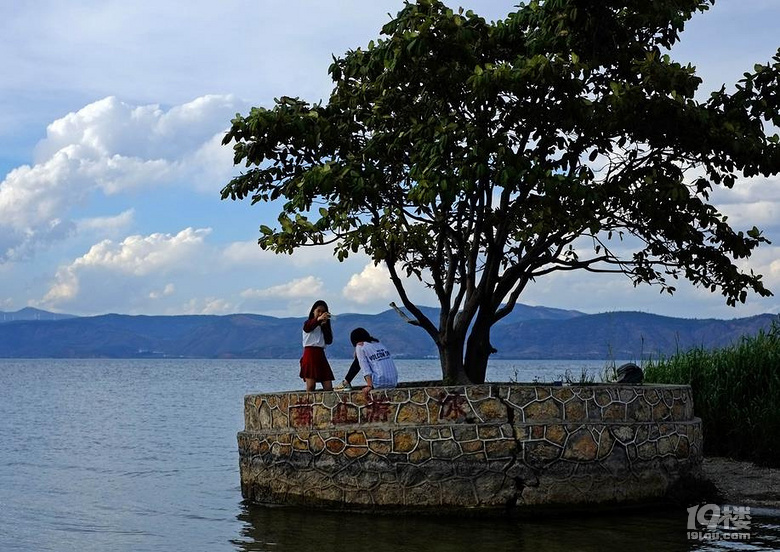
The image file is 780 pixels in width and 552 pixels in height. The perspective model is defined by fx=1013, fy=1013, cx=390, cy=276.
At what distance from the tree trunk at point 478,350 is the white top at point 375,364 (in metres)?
2.67

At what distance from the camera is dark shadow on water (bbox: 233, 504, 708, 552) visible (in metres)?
11.8

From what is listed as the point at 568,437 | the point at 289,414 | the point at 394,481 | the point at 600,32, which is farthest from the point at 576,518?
the point at 600,32

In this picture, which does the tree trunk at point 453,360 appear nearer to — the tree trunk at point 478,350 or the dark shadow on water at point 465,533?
the tree trunk at point 478,350

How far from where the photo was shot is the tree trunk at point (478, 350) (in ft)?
54.3

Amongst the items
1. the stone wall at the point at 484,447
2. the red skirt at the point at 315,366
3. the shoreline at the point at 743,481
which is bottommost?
the shoreline at the point at 743,481

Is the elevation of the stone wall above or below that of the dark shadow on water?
above

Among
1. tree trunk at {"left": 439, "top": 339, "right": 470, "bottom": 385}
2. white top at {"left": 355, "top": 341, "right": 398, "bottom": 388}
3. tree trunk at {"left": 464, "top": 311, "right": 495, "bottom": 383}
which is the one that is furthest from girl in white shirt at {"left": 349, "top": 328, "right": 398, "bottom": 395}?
tree trunk at {"left": 464, "top": 311, "right": 495, "bottom": 383}

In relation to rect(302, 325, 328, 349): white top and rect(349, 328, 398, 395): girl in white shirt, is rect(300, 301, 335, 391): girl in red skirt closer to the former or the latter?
rect(302, 325, 328, 349): white top

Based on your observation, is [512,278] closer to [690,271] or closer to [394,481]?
[690,271]

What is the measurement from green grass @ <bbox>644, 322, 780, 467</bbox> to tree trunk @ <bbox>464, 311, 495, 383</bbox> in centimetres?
415

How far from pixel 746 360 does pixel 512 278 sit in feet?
16.6

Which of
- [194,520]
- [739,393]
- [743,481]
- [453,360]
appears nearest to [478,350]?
[453,360]

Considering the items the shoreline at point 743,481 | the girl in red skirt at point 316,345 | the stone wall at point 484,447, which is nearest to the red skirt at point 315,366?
the girl in red skirt at point 316,345

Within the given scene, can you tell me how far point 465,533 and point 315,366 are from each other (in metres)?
3.89
